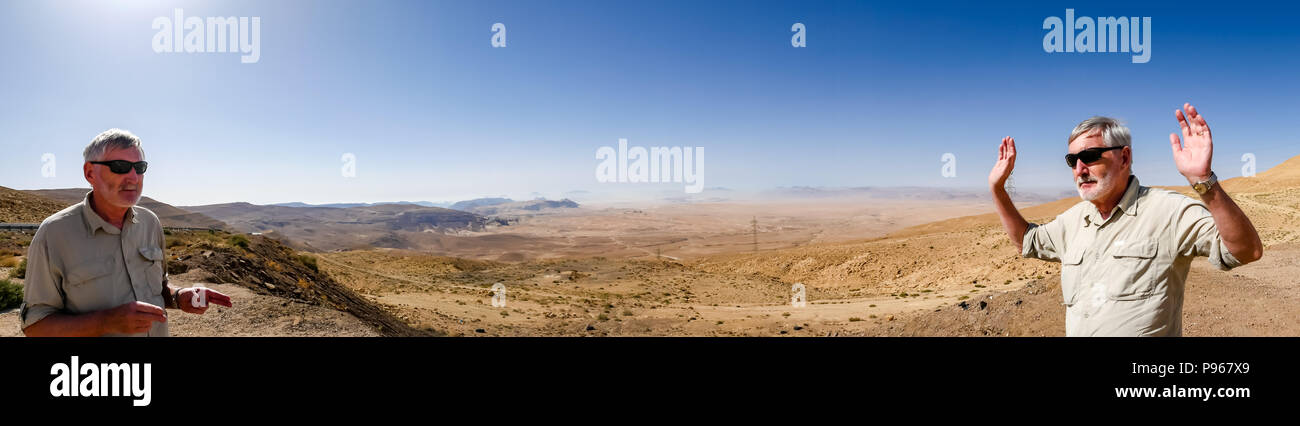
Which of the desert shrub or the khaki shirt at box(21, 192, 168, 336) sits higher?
the khaki shirt at box(21, 192, 168, 336)

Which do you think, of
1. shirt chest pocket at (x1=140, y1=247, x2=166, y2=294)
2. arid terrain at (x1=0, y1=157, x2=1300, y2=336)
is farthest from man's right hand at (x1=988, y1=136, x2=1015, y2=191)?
arid terrain at (x1=0, y1=157, x2=1300, y2=336)

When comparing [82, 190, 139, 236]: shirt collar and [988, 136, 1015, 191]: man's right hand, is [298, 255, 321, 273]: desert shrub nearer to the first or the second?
[82, 190, 139, 236]: shirt collar

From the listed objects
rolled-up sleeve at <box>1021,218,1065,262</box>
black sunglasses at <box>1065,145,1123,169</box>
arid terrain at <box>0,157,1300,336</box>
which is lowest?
arid terrain at <box>0,157,1300,336</box>

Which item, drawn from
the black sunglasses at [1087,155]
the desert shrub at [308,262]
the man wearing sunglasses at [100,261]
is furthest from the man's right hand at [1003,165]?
the desert shrub at [308,262]

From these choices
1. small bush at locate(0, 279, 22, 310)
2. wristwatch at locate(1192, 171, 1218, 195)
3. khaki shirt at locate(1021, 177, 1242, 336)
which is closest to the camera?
wristwatch at locate(1192, 171, 1218, 195)

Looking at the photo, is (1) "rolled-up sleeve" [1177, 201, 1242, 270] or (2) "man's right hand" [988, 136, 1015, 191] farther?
(2) "man's right hand" [988, 136, 1015, 191]

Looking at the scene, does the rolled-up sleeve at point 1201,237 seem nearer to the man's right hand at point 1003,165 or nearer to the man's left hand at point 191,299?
the man's right hand at point 1003,165
